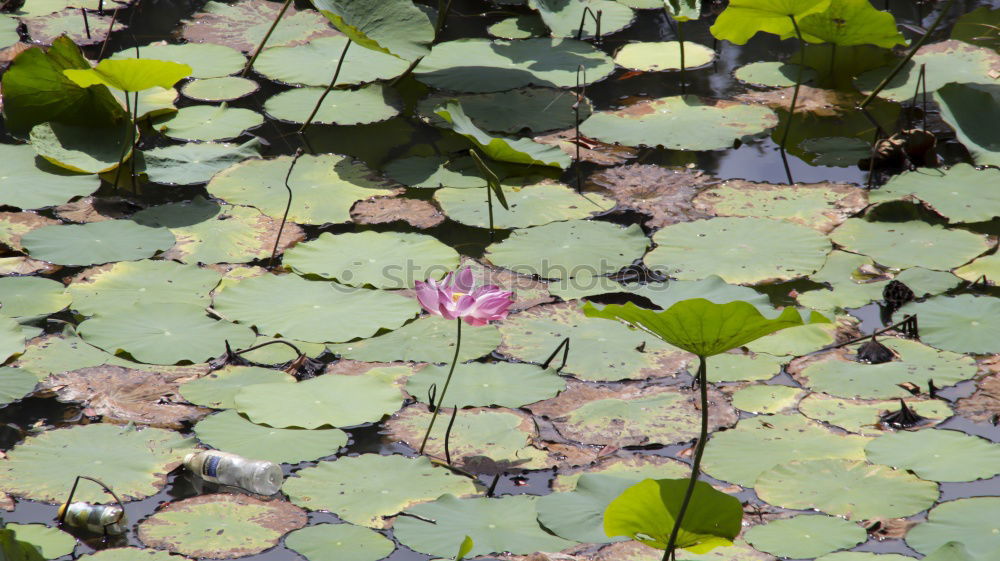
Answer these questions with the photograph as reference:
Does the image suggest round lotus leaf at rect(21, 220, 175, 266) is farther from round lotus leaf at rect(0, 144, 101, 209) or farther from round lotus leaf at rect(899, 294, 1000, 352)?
round lotus leaf at rect(899, 294, 1000, 352)

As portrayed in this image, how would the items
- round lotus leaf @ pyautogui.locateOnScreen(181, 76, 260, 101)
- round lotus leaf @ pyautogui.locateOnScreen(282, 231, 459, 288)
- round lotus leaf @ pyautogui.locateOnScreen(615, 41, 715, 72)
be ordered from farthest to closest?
round lotus leaf @ pyautogui.locateOnScreen(615, 41, 715, 72)
round lotus leaf @ pyautogui.locateOnScreen(181, 76, 260, 101)
round lotus leaf @ pyautogui.locateOnScreen(282, 231, 459, 288)

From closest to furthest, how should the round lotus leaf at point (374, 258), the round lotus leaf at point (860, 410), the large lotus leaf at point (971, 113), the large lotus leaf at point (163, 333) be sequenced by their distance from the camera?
the round lotus leaf at point (860, 410), the large lotus leaf at point (163, 333), the round lotus leaf at point (374, 258), the large lotus leaf at point (971, 113)

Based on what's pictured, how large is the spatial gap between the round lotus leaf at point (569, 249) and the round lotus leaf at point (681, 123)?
32.2 inches

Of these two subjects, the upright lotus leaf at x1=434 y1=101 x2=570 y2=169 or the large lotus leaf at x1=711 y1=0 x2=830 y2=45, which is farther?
the large lotus leaf at x1=711 y1=0 x2=830 y2=45

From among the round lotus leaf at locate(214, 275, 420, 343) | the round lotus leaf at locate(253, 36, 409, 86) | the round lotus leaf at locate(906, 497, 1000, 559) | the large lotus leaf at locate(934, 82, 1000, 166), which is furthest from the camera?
the round lotus leaf at locate(253, 36, 409, 86)

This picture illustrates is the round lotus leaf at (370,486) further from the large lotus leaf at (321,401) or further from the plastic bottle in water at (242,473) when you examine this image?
the large lotus leaf at (321,401)

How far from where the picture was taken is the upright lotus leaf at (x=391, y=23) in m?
4.91

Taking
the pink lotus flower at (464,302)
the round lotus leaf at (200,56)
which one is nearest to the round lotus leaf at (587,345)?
the pink lotus flower at (464,302)

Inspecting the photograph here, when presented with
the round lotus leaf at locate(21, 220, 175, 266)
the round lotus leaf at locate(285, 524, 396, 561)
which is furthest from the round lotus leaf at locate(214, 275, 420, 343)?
the round lotus leaf at locate(285, 524, 396, 561)

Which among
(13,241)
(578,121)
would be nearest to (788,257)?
(578,121)

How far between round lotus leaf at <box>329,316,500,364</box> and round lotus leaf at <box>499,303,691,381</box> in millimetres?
72

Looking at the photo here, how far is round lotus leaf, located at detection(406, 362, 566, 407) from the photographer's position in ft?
10.9

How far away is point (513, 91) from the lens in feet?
17.9

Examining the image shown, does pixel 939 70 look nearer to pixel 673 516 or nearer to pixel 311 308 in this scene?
pixel 311 308
